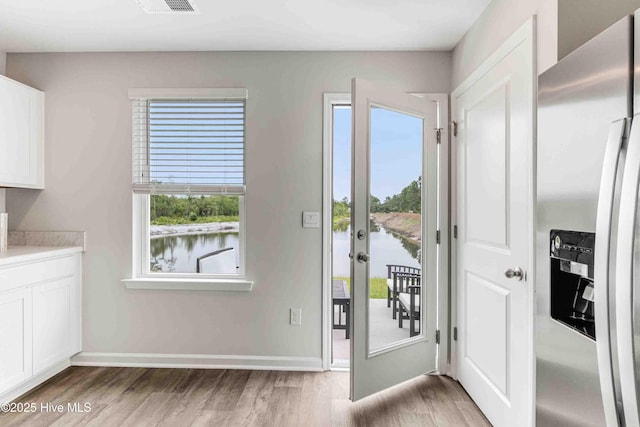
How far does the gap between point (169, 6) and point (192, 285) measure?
185 centimetres

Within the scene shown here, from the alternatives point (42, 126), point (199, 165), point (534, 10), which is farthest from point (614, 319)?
point (42, 126)

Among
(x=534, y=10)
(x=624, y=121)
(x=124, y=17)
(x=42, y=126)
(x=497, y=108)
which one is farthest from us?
(x=42, y=126)

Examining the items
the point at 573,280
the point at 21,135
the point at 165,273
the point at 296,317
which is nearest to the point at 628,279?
the point at 573,280

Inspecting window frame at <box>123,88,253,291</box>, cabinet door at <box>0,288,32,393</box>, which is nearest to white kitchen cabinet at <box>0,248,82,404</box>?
cabinet door at <box>0,288,32,393</box>

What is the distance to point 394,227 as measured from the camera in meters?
2.67

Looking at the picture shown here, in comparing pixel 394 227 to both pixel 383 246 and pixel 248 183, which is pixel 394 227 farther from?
pixel 248 183

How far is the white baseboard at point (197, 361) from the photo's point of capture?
3.02 meters

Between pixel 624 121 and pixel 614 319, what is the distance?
431mm

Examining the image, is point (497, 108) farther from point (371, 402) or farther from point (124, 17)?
point (124, 17)

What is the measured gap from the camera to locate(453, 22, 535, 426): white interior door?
75.1 inches

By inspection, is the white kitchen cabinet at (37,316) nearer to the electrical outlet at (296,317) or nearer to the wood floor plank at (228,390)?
the wood floor plank at (228,390)

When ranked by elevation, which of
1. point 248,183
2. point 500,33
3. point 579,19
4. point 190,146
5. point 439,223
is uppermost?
point 500,33

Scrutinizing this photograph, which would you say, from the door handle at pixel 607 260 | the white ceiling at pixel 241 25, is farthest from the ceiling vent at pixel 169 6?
the door handle at pixel 607 260

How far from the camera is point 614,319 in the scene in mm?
896
